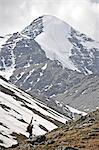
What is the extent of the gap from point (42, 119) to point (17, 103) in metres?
10.8

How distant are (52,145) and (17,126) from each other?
61619 mm

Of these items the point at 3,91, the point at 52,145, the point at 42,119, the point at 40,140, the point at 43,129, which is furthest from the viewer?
the point at 3,91

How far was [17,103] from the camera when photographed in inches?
5561

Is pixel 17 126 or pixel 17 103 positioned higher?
pixel 17 103

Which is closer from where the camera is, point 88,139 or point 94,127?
point 88,139

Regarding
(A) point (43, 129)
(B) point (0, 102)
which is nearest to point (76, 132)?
(A) point (43, 129)

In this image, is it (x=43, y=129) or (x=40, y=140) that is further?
(x=43, y=129)

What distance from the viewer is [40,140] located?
48.8 meters

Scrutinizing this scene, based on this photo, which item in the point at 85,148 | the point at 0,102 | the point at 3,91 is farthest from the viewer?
the point at 3,91

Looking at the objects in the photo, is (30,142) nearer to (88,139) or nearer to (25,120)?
(88,139)

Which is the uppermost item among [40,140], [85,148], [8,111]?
[8,111]

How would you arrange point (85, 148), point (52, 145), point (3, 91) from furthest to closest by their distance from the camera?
point (3, 91), point (52, 145), point (85, 148)

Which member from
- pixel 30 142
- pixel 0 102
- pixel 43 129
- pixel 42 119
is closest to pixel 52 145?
pixel 30 142

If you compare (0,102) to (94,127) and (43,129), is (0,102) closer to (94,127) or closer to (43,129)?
(43,129)
